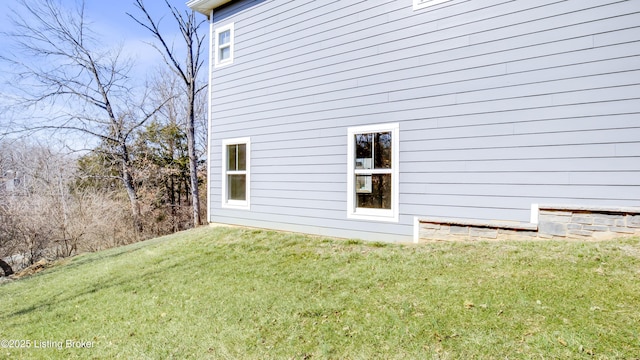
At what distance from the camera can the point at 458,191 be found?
4.77 meters

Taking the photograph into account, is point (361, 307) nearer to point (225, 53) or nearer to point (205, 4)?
point (225, 53)

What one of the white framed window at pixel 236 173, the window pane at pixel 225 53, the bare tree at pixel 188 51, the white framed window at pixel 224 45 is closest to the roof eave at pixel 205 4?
the white framed window at pixel 224 45

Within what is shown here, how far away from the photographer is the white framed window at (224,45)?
7.91m

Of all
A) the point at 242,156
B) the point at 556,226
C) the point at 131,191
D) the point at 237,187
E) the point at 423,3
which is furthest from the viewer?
the point at 131,191

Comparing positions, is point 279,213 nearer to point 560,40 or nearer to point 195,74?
point 560,40

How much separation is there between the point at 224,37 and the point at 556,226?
26.0 feet

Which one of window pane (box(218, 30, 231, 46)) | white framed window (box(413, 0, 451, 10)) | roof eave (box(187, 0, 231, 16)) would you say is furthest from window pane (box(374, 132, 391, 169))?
roof eave (box(187, 0, 231, 16))

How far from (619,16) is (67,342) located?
7259 mm

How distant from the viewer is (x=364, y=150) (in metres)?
5.79

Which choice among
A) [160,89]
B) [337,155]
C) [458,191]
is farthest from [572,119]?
[160,89]

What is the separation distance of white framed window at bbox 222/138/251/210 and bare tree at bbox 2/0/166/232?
748 cm

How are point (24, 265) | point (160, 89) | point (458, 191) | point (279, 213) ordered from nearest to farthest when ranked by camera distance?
point (458, 191)
point (279, 213)
point (24, 265)
point (160, 89)

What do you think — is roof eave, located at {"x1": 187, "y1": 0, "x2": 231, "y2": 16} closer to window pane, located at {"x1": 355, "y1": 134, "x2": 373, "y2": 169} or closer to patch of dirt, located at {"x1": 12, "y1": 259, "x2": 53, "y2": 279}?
window pane, located at {"x1": 355, "y1": 134, "x2": 373, "y2": 169}

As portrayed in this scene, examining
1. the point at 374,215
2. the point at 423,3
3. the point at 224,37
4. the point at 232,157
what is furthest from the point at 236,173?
the point at 423,3
